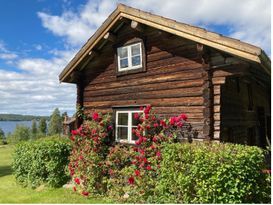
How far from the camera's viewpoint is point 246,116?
12.6 m

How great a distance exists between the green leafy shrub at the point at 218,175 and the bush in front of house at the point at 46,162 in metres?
5.69

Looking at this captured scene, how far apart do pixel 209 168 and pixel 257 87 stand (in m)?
8.76

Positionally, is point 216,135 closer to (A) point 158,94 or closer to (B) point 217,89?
(B) point 217,89

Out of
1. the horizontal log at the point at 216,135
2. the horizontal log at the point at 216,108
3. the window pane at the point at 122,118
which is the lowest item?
the horizontal log at the point at 216,135

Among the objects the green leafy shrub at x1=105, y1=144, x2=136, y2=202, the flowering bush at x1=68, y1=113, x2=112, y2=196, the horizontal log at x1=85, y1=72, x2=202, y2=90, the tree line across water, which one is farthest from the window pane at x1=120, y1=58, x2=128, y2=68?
the tree line across water

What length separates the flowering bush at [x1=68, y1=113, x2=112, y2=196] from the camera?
10.5 meters

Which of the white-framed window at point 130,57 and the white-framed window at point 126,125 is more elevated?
the white-framed window at point 130,57

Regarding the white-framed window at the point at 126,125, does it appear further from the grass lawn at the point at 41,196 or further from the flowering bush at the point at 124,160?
the grass lawn at the point at 41,196

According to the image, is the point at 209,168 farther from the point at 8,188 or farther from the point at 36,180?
the point at 8,188

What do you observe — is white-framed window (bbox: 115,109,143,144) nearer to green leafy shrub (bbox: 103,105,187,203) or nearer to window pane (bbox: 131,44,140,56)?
green leafy shrub (bbox: 103,105,187,203)

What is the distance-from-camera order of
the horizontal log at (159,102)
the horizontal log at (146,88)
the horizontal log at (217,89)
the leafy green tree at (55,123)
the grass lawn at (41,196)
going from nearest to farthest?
the horizontal log at (217,89)
the grass lawn at (41,196)
the horizontal log at (159,102)
the horizontal log at (146,88)
the leafy green tree at (55,123)

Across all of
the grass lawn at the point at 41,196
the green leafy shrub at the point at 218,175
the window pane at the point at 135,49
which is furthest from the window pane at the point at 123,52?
the grass lawn at the point at 41,196

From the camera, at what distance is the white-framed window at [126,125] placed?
38.9ft

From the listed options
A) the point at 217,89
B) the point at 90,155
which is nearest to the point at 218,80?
the point at 217,89
